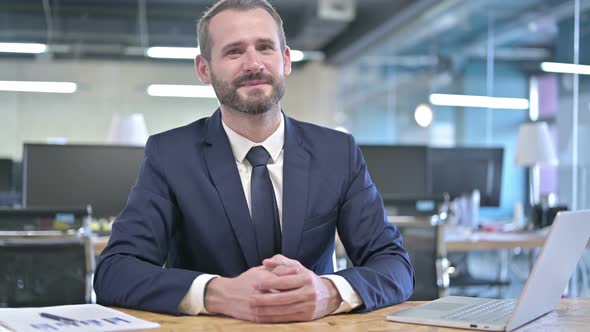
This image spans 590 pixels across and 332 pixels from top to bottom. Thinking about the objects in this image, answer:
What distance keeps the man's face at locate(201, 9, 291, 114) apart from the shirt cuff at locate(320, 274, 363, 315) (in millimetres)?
543

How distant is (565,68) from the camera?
5809 millimetres

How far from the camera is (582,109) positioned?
220 inches

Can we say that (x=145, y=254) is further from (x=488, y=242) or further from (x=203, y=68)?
(x=488, y=242)

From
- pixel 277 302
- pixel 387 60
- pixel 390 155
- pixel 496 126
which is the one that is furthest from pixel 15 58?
pixel 277 302

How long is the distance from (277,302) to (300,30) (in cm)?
996

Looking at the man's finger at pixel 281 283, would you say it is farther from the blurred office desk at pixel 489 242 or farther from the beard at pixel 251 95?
the blurred office desk at pixel 489 242

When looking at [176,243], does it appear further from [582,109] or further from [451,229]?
[582,109]

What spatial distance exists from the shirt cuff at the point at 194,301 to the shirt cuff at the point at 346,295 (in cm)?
26

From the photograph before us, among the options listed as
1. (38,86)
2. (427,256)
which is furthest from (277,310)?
(38,86)

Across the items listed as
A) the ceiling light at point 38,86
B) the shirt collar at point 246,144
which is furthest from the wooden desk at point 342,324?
the ceiling light at point 38,86

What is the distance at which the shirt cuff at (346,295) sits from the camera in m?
1.56

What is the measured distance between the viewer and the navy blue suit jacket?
6.00ft

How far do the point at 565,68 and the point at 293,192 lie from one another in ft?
14.7

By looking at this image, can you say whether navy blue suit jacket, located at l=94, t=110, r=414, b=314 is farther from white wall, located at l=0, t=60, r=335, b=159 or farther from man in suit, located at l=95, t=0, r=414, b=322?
white wall, located at l=0, t=60, r=335, b=159
